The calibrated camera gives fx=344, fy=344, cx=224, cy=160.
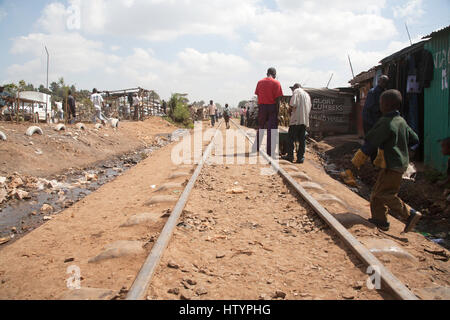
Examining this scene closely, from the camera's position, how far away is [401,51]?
30.0 ft

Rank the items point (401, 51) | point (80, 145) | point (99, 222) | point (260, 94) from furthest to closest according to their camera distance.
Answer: point (80, 145) → point (401, 51) → point (260, 94) → point (99, 222)

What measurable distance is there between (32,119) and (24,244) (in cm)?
1297

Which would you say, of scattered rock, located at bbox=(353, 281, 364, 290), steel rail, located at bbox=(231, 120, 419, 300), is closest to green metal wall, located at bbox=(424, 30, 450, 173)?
steel rail, located at bbox=(231, 120, 419, 300)

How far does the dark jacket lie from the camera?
362cm

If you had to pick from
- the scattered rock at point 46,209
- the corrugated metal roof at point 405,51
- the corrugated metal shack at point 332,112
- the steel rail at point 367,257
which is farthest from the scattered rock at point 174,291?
the corrugated metal shack at point 332,112

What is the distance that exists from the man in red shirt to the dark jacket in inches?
174

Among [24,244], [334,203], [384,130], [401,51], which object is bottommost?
[24,244]

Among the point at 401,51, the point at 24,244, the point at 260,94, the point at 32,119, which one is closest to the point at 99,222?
the point at 24,244

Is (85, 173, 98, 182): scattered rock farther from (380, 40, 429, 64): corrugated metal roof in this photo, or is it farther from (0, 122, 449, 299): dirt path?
(380, 40, 429, 64): corrugated metal roof

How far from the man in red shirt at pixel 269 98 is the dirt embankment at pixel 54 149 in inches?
192

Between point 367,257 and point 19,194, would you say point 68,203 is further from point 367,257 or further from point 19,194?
point 367,257

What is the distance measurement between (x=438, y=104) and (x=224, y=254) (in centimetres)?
708
